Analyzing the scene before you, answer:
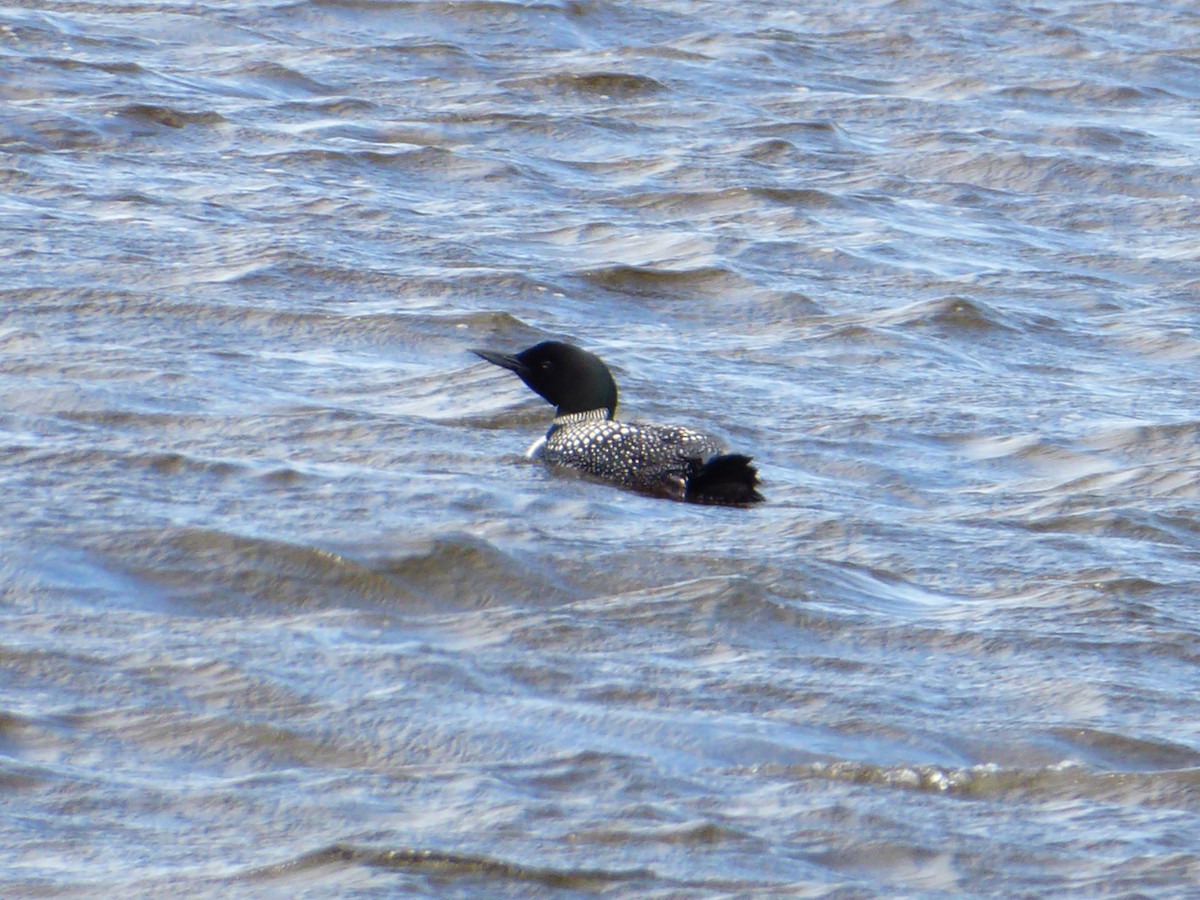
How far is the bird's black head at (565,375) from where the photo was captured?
783cm

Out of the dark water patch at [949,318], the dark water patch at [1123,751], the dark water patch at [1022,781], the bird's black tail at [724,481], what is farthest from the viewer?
the dark water patch at [949,318]

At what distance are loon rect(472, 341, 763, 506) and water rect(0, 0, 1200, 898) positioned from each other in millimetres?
120

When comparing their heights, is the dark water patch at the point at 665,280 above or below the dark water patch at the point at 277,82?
below

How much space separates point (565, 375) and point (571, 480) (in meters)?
0.52

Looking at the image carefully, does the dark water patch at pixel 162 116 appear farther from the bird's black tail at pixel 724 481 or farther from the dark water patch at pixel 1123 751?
the dark water patch at pixel 1123 751

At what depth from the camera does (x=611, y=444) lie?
7.53 meters

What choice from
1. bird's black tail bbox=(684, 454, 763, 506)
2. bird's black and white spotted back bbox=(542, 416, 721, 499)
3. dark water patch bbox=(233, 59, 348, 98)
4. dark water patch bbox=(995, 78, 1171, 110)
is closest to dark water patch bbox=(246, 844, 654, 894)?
bird's black tail bbox=(684, 454, 763, 506)

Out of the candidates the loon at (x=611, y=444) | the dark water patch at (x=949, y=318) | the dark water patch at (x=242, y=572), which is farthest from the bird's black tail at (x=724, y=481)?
the dark water patch at (x=949, y=318)

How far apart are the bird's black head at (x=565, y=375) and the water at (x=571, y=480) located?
0.84 feet

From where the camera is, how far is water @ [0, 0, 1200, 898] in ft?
16.2

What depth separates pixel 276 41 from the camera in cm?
1361

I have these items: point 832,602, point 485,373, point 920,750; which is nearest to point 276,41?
point 485,373

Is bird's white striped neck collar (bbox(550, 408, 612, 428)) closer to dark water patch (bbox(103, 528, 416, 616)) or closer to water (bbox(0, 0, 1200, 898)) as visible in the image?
water (bbox(0, 0, 1200, 898))

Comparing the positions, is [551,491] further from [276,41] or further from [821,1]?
[821,1]
